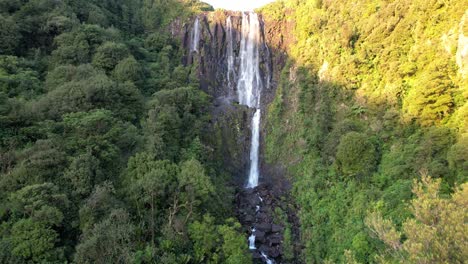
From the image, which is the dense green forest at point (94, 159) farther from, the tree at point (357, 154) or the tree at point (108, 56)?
the tree at point (357, 154)

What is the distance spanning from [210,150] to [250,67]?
1763 centimetres

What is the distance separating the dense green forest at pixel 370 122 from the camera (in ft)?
67.2

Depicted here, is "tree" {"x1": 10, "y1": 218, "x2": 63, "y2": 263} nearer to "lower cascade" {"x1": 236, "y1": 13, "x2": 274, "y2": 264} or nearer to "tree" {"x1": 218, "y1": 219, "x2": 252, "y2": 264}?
"tree" {"x1": 218, "y1": 219, "x2": 252, "y2": 264}

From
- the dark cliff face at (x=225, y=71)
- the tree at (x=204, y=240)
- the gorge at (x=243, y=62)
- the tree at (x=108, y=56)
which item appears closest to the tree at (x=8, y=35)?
the tree at (x=108, y=56)

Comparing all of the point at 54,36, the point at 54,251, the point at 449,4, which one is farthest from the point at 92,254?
the point at 449,4

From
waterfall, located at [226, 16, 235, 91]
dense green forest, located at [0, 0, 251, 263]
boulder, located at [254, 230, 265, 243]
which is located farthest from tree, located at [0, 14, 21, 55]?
boulder, located at [254, 230, 265, 243]

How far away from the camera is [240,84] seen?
43.7 m

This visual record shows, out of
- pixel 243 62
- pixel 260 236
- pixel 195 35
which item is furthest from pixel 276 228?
pixel 195 35

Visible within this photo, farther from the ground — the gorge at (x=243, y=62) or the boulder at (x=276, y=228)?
the gorge at (x=243, y=62)

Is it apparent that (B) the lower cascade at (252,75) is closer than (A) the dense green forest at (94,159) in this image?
No

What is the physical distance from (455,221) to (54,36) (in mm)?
39635

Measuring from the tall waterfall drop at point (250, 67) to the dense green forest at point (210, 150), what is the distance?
318cm

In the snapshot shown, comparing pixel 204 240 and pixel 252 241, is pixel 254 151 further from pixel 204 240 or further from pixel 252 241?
pixel 204 240

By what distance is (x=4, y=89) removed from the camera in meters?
25.4
